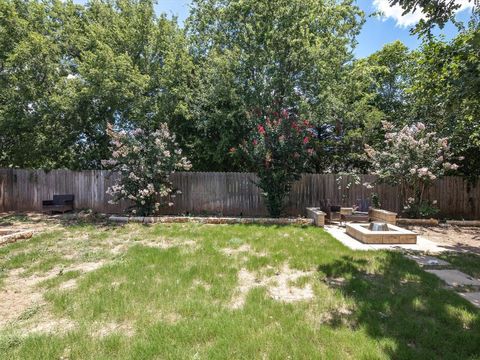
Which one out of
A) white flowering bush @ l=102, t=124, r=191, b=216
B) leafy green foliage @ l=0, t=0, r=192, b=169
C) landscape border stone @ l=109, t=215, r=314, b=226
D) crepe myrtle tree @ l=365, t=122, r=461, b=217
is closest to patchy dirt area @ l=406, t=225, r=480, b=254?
crepe myrtle tree @ l=365, t=122, r=461, b=217

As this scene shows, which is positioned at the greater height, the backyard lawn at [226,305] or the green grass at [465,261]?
the backyard lawn at [226,305]

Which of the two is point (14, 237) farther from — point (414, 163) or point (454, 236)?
point (414, 163)

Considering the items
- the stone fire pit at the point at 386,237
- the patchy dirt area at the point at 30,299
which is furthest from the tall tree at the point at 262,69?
the patchy dirt area at the point at 30,299

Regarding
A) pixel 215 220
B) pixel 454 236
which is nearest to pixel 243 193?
pixel 215 220

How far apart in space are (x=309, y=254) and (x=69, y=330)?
4087 mm

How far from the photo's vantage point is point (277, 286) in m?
4.20

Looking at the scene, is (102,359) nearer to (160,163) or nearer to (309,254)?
(309,254)

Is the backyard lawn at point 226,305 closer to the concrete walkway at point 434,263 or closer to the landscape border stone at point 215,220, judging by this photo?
the concrete walkway at point 434,263

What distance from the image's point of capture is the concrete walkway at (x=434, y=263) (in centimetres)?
412

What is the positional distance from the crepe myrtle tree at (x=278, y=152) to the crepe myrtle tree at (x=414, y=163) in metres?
2.83

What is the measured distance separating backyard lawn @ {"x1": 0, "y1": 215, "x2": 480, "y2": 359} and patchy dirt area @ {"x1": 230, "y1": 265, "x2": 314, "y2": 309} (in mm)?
16

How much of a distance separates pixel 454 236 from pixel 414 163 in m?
2.63

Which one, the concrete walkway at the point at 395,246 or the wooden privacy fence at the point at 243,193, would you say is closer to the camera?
the concrete walkway at the point at 395,246

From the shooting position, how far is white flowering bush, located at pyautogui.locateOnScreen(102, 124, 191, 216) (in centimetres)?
964
